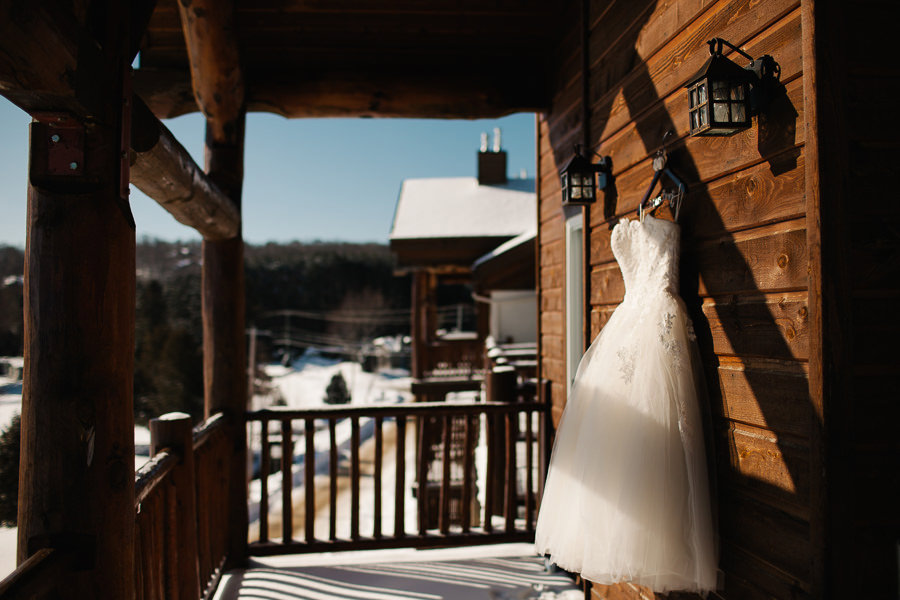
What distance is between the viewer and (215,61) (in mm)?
2834


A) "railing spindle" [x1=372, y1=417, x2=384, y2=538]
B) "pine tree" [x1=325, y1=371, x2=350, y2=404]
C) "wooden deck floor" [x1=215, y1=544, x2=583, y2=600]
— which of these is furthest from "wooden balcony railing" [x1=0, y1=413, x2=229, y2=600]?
"pine tree" [x1=325, y1=371, x2=350, y2=404]

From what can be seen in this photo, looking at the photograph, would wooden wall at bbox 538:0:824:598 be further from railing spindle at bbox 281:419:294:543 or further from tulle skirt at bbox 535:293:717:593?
railing spindle at bbox 281:419:294:543

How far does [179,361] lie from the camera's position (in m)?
18.0

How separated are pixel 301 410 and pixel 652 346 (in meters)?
2.09

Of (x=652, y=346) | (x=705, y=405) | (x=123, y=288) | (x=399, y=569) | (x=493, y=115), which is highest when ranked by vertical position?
(x=493, y=115)

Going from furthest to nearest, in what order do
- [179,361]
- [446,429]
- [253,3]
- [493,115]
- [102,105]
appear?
[179,361]
[493,115]
[446,429]
[253,3]
[102,105]

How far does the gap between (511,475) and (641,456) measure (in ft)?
5.89

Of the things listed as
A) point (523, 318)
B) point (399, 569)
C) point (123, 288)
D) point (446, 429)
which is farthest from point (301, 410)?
point (523, 318)

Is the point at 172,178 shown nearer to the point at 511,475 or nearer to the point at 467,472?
the point at 467,472

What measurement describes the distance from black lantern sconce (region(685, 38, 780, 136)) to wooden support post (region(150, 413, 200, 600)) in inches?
84.3

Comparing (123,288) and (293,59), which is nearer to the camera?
(123,288)

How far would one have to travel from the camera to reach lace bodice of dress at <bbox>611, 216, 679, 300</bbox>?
1.83 metres

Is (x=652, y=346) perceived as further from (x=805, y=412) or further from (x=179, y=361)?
(x=179, y=361)

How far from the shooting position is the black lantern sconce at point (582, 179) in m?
2.60
